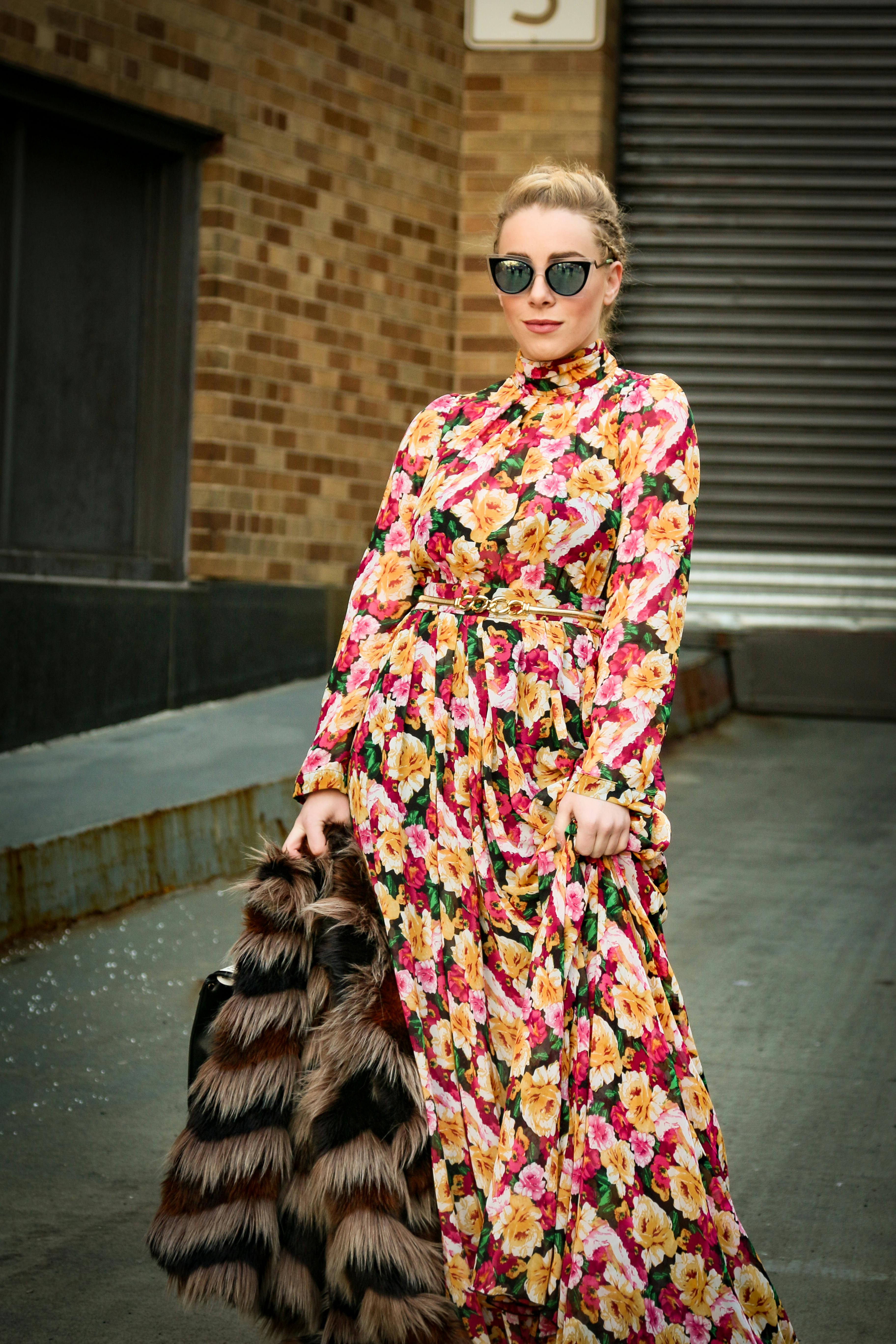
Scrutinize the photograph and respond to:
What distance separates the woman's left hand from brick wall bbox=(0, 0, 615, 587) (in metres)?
5.29

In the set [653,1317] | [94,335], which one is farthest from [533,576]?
[94,335]

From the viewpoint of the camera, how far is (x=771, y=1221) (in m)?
3.41

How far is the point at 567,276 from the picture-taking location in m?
2.70

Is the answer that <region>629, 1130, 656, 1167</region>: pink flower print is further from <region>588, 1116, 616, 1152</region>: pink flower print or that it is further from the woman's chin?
the woman's chin

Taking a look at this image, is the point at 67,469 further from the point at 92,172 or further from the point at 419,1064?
the point at 419,1064

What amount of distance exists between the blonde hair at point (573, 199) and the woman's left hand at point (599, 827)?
3.13 ft

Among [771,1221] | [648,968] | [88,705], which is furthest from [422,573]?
[88,705]

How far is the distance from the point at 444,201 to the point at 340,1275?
731cm

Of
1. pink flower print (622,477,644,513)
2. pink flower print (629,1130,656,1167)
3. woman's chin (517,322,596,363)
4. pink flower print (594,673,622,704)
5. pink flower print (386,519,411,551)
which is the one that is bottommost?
pink flower print (629,1130,656,1167)

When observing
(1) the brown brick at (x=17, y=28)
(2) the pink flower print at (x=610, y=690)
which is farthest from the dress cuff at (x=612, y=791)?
(1) the brown brick at (x=17, y=28)

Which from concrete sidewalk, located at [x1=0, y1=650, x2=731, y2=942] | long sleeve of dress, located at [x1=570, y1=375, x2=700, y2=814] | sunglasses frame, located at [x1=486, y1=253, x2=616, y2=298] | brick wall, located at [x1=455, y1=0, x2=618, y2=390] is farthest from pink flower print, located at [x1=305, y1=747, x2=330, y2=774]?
brick wall, located at [x1=455, y1=0, x2=618, y2=390]

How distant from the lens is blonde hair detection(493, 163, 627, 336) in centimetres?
271

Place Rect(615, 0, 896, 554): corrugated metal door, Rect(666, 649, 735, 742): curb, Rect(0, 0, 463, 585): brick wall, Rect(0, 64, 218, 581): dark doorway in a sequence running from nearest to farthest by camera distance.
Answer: Rect(0, 64, 218, 581): dark doorway, Rect(0, 0, 463, 585): brick wall, Rect(666, 649, 735, 742): curb, Rect(615, 0, 896, 554): corrugated metal door

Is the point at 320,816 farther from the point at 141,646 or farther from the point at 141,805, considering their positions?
the point at 141,646
